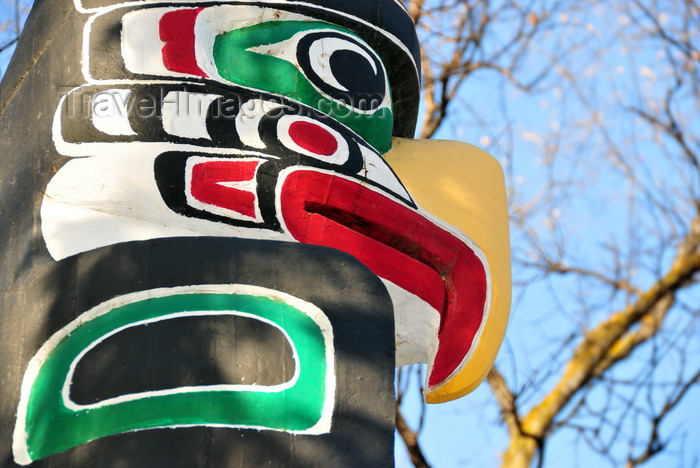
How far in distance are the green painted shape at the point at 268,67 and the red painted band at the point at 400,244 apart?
0.36 m

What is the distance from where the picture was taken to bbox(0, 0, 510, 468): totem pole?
2.35 meters

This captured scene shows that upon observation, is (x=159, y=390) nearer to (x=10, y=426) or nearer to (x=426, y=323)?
(x=10, y=426)

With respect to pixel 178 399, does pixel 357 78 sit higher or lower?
higher

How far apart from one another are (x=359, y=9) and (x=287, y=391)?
1.47 meters

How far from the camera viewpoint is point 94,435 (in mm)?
2305

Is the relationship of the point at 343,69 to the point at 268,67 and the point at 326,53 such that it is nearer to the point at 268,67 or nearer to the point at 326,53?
the point at 326,53

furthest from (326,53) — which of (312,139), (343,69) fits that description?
(312,139)

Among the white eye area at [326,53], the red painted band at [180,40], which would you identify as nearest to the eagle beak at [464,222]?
the white eye area at [326,53]

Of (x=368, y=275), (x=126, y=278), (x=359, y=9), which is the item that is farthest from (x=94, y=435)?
(x=359, y=9)

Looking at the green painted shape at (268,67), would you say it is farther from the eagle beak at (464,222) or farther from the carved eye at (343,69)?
the eagle beak at (464,222)

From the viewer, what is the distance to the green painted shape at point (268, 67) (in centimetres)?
310

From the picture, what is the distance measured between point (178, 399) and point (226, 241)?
→ 43cm

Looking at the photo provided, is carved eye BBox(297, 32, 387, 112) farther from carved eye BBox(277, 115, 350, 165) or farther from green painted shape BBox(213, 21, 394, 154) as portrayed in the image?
carved eye BBox(277, 115, 350, 165)

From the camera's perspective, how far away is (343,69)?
127 inches
